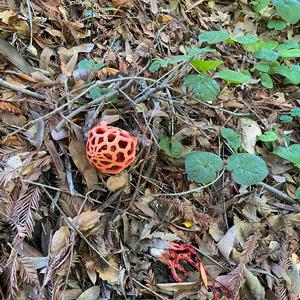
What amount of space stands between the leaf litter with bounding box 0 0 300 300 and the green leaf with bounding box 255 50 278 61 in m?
0.13

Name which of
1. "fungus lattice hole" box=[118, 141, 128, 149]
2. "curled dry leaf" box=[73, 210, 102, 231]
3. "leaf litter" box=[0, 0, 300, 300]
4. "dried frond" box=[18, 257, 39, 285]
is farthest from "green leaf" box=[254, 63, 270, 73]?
"dried frond" box=[18, 257, 39, 285]

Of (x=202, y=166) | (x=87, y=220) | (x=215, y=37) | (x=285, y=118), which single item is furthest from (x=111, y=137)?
(x=285, y=118)

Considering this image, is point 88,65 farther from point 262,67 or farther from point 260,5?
point 260,5

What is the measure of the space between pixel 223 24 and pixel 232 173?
40.0 inches

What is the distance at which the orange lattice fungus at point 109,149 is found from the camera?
1347mm

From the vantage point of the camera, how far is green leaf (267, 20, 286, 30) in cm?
241

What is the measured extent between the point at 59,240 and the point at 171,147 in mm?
551

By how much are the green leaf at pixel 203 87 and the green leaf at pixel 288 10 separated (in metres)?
0.90

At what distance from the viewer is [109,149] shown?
1340mm

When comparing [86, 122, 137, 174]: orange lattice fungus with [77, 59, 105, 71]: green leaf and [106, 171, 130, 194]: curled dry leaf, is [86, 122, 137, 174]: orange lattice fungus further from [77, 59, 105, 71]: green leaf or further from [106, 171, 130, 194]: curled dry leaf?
[77, 59, 105, 71]: green leaf

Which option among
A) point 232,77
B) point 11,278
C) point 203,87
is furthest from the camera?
point 232,77

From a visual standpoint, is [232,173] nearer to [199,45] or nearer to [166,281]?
[166,281]

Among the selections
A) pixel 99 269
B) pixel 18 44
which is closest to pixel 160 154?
pixel 99 269

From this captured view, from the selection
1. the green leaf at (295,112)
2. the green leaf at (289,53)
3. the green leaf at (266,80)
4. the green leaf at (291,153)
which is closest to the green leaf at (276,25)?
the green leaf at (289,53)
